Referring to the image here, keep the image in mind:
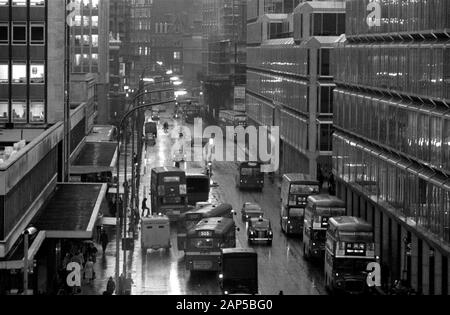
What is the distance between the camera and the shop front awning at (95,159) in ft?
285

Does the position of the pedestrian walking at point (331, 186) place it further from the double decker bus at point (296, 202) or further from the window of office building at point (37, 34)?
the window of office building at point (37, 34)

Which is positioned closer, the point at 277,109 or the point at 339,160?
the point at 339,160

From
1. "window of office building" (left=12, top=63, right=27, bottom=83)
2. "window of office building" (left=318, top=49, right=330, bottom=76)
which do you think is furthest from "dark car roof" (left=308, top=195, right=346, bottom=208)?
"window of office building" (left=318, top=49, right=330, bottom=76)

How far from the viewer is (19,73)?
7762 centimetres

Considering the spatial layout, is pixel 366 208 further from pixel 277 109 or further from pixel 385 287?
pixel 277 109

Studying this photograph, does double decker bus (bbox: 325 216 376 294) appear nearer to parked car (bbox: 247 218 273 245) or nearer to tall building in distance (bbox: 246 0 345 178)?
parked car (bbox: 247 218 273 245)

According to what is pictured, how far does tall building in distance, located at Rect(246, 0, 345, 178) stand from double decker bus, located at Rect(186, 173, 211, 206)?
1569 cm

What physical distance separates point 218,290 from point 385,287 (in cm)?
764

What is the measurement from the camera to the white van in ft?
231

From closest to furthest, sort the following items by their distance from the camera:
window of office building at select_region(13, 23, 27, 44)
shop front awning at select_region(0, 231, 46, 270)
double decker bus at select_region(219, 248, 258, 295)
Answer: shop front awning at select_region(0, 231, 46, 270) < double decker bus at select_region(219, 248, 258, 295) < window of office building at select_region(13, 23, 27, 44)

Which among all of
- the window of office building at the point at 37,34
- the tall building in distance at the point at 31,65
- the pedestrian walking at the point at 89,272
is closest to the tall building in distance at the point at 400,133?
the pedestrian walking at the point at 89,272

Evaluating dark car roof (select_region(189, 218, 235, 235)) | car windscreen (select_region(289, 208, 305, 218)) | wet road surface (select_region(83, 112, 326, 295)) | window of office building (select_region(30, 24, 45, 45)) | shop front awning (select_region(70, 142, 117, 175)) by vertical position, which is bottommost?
wet road surface (select_region(83, 112, 326, 295))
